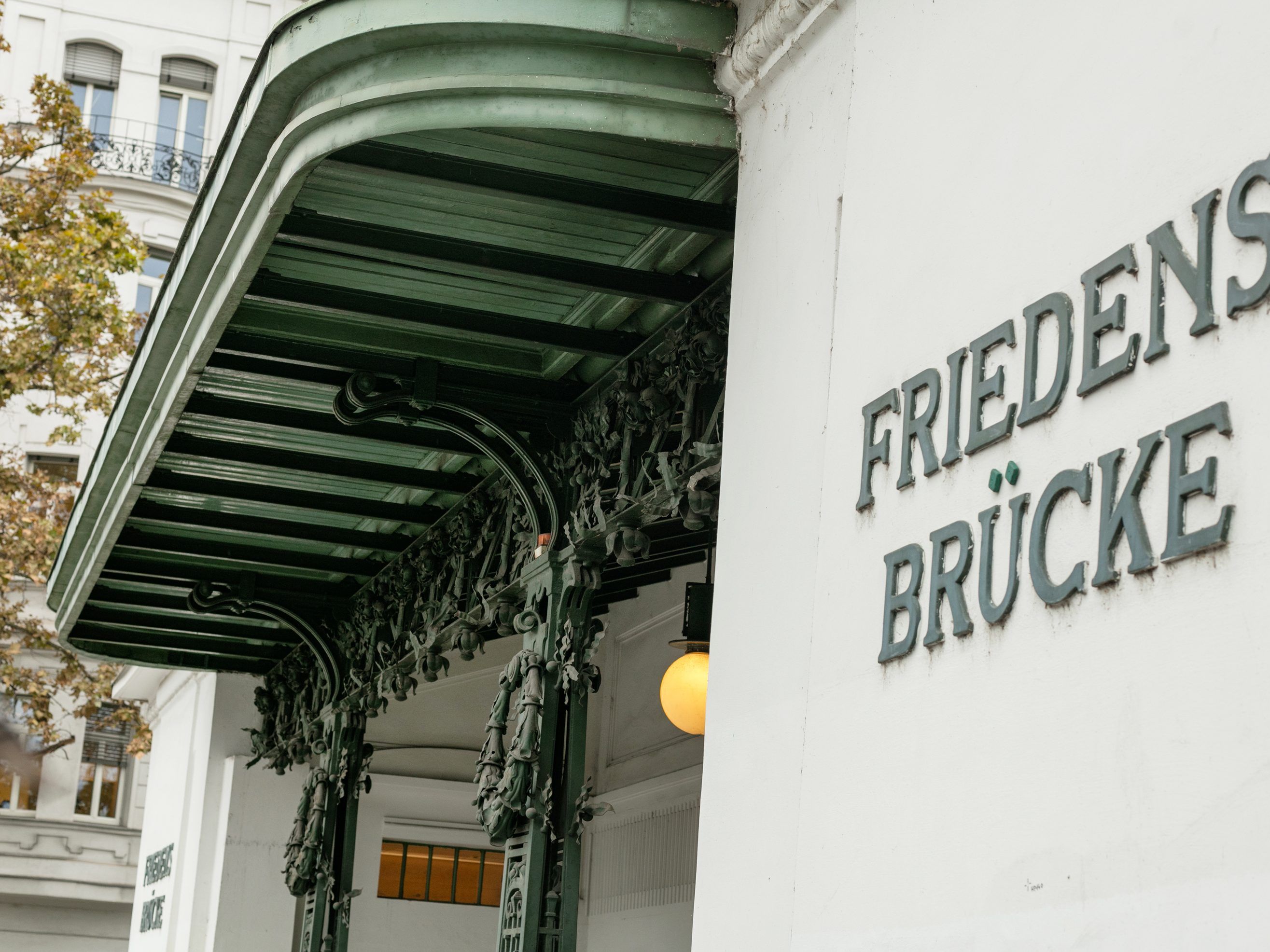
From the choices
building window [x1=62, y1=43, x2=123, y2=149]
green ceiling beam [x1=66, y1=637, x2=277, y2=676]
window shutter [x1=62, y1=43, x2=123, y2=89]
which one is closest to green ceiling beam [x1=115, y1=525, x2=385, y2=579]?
green ceiling beam [x1=66, y1=637, x2=277, y2=676]

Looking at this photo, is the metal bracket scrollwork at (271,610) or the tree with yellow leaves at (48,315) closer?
the metal bracket scrollwork at (271,610)

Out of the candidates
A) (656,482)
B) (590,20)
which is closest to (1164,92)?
(590,20)

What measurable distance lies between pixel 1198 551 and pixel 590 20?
2.63m

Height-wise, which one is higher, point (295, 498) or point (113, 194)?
point (113, 194)

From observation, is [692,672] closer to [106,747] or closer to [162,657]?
[162,657]

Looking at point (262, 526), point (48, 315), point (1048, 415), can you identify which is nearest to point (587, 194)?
point (1048, 415)

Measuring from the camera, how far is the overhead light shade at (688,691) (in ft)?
22.5

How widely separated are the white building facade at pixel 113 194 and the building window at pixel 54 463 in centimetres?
2

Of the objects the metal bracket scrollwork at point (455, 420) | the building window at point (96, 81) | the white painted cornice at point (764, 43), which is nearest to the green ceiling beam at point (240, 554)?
the metal bracket scrollwork at point (455, 420)

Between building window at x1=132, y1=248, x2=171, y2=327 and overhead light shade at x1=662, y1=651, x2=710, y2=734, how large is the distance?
24.0 meters

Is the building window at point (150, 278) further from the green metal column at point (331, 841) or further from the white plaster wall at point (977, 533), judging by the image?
the white plaster wall at point (977, 533)

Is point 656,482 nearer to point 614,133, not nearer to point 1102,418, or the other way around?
point 614,133

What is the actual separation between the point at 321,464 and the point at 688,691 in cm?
222

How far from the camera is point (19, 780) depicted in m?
25.6
